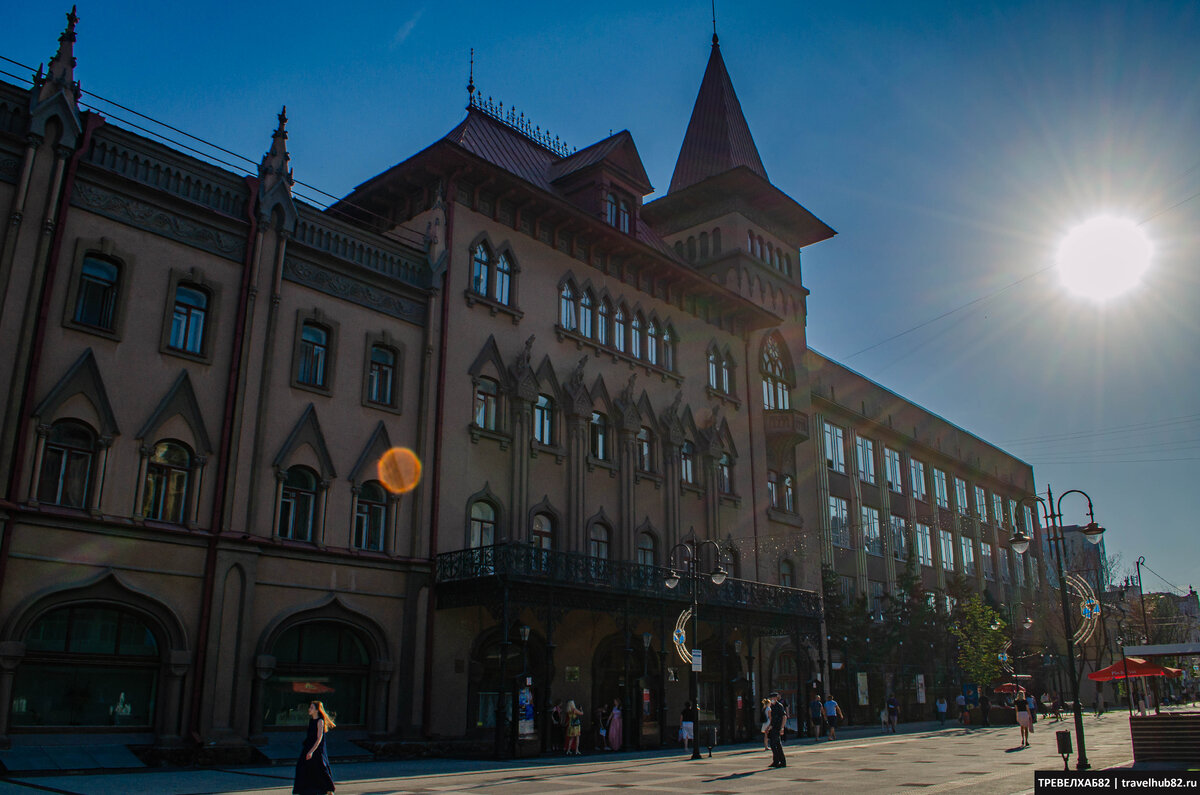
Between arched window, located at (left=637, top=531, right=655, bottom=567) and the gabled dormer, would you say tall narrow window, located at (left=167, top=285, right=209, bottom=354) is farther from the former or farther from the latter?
arched window, located at (left=637, top=531, right=655, bottom=567)

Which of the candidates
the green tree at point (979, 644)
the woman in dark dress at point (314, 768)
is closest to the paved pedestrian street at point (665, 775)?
the woman in dark dress at point (314, 768)

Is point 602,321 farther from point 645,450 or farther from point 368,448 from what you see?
point 368,448

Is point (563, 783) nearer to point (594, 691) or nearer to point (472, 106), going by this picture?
point (594, 691)

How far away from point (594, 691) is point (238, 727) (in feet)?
38.7

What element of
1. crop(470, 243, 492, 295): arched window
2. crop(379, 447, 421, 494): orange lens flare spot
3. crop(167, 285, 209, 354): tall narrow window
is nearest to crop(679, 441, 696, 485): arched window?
crop(470, 243, 492, 295): arched window

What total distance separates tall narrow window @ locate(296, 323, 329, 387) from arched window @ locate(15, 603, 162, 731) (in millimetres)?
7468

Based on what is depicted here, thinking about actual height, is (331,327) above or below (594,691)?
above

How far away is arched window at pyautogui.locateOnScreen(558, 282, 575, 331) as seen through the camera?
32875 mm

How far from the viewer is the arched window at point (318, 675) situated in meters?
23.1

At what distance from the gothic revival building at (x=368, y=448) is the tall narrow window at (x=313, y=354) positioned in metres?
0.11

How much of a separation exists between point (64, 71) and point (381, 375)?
1060 cm

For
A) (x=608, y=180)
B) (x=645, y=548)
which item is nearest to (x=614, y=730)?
(x=645, y=548)

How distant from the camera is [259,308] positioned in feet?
80.6

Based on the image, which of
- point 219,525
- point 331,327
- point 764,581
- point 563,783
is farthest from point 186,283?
point 764,581
